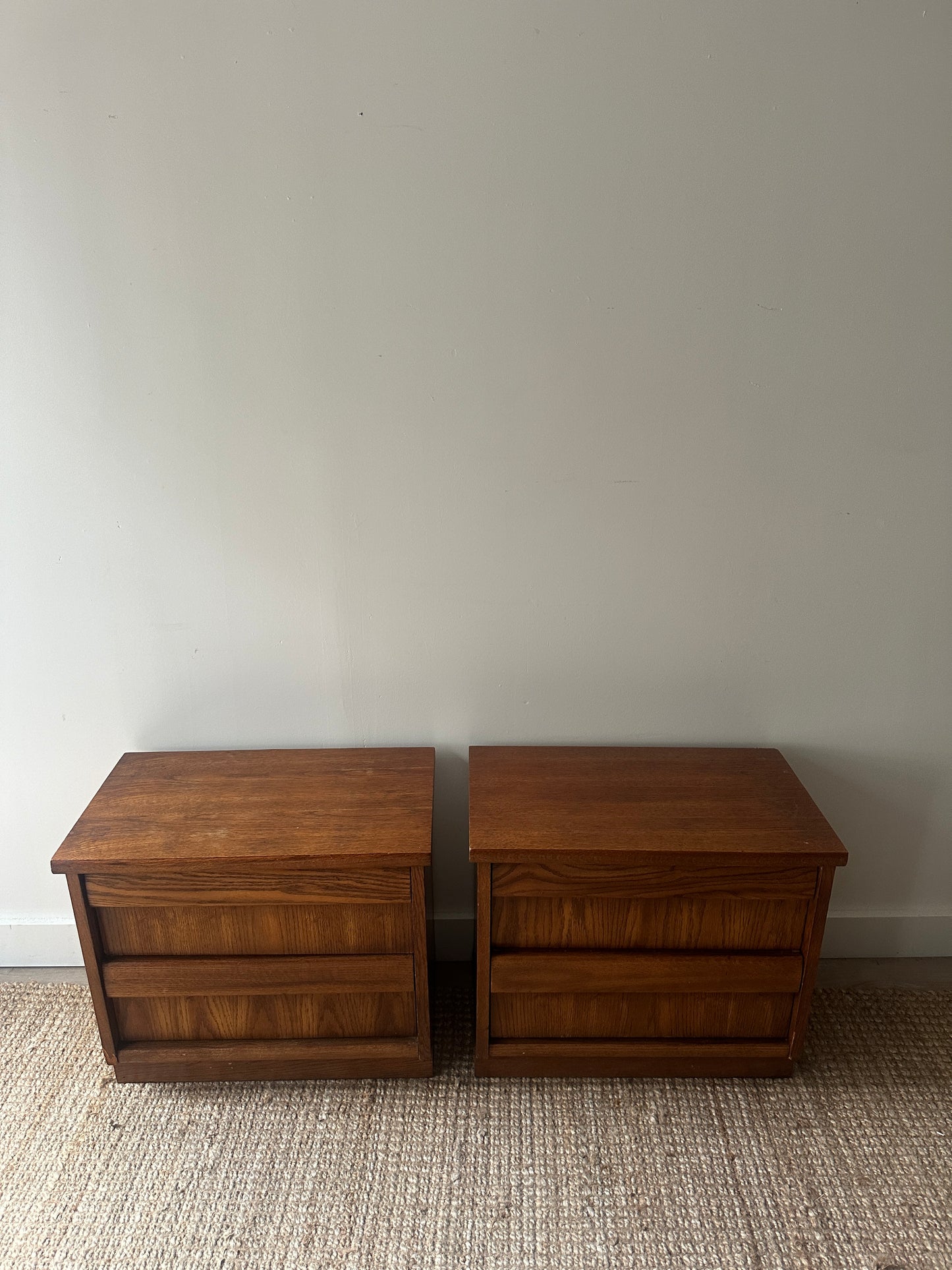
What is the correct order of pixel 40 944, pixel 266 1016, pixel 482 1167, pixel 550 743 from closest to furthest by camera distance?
pixel 482 1167 < pixel 266 1016 < pixel 550 743 < pixel 40 944

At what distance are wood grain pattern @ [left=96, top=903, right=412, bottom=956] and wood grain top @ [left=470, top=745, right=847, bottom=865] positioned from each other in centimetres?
22

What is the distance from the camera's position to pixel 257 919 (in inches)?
55.1

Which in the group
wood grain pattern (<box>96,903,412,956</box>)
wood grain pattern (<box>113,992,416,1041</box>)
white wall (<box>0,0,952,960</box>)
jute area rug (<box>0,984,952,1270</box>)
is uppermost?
white wall (<box>0,0,952,960</box>)

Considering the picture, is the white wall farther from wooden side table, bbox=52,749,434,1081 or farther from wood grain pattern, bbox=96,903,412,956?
wood grain pattern, bbox=96,903,412,956

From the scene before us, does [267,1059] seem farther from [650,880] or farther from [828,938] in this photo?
[828,938]

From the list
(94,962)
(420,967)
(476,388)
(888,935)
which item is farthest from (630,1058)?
(476,388)

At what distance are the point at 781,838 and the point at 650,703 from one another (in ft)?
1.15

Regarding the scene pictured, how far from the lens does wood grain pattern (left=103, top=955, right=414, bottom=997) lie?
1415mm

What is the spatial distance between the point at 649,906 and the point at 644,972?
0.12 meters

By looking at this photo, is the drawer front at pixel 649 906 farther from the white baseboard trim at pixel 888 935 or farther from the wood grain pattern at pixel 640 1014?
the white baseboard trim at pixel 888 935

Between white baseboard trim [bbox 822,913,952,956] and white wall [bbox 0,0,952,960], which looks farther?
white baseboard trim [bbox 822,913,952,956]

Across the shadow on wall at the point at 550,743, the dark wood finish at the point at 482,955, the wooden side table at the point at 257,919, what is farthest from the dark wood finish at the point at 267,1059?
the shadow on wall at the point at 550,743

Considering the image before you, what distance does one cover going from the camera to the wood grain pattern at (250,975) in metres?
1.42

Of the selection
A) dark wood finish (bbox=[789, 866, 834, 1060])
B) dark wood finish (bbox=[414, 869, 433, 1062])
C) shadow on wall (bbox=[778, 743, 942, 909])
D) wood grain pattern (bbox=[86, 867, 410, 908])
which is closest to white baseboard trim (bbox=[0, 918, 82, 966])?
wood grain pattern (bbox=[86, 867, 410, 908])
